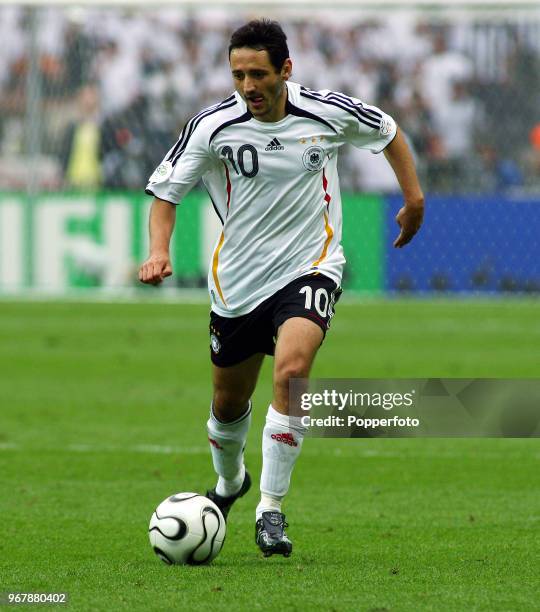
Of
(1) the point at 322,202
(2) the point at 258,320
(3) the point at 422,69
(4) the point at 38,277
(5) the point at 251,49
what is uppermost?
(5) the point at 251,49

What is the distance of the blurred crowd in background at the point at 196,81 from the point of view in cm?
2030

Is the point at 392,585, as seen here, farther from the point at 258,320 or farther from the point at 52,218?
the point at 52,218

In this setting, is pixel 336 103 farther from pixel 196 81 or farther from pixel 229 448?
pixel 196 81

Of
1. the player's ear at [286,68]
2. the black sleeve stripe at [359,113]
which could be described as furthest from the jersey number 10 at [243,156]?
the black sleeve stripe at [359,113]

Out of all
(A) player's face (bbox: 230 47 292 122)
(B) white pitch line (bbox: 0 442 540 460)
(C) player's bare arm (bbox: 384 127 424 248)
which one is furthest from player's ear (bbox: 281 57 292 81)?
(B) white pitch line (bbox: 0 442 540 460)

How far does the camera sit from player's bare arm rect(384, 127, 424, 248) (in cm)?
630

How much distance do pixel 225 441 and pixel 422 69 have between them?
15119 mm

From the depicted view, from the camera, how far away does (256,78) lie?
232 inches

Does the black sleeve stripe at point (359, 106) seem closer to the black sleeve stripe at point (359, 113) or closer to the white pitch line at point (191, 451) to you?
the black sleeve stripe at point (359, 113)

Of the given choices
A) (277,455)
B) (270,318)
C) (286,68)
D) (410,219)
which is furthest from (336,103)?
(277,455)

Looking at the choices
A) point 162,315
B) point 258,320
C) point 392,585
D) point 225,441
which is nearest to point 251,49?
point 258,320

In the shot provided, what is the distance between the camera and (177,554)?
5.65 m

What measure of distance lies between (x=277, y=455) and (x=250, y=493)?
1.98 m

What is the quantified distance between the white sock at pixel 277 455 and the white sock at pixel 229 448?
689 millimetres
